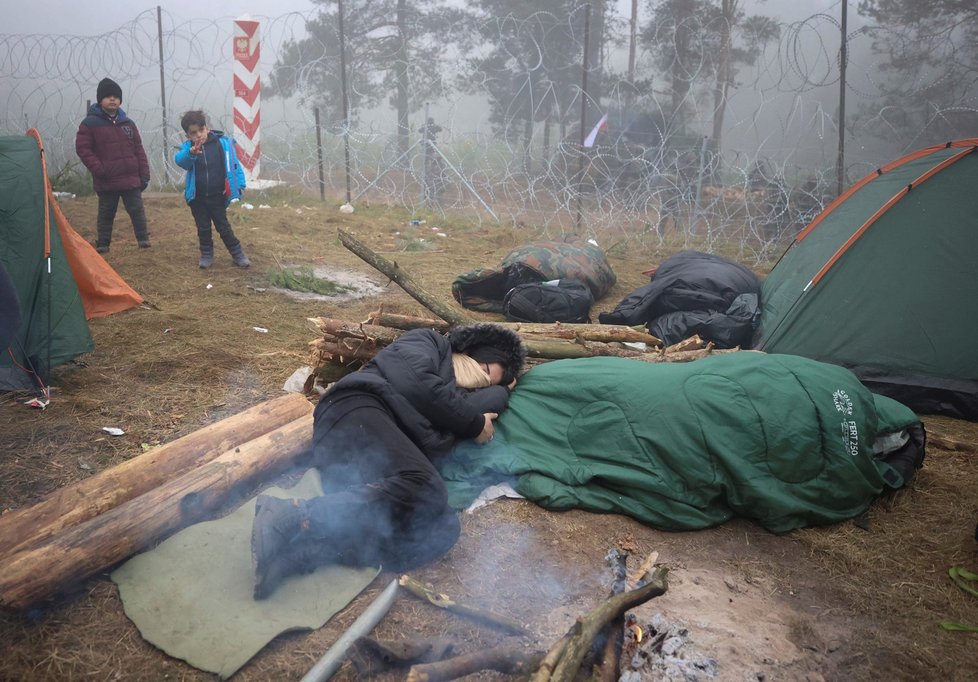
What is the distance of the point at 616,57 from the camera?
13672mm

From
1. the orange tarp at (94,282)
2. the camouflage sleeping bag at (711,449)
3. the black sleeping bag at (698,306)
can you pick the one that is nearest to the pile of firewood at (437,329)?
the black sleeping bag at (698,306)

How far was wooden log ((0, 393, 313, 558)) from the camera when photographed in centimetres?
271

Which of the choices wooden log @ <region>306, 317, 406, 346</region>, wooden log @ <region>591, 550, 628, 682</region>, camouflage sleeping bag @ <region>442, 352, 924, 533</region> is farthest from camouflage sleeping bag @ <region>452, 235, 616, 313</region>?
wooden log @ <region>591, 550, 628, 682</region>

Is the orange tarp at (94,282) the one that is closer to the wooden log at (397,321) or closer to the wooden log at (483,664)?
the wooden log at (397,321)

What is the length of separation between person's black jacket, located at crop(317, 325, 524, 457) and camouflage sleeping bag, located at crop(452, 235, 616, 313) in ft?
10.1

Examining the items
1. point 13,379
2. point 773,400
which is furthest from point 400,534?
point 13,379

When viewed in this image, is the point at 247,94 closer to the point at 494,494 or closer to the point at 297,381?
the point at 297,381

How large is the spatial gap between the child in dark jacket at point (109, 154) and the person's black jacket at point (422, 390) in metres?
5.58

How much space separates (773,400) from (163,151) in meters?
11.5

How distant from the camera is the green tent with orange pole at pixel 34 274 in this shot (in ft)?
13.9

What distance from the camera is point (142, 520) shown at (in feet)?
9.12

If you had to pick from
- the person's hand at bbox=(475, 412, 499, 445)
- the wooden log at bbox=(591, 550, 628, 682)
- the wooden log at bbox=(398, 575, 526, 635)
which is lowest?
the wooden log at bbox=(398, 575, 526, 635)

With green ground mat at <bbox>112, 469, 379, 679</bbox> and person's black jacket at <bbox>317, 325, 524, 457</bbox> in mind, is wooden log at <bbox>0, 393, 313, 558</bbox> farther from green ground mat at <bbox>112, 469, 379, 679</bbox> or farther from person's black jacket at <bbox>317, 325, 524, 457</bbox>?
person's black jacket at <bbox>317, 325, 524, 457</bbox>

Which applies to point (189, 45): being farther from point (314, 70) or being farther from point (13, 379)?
point (13, 379)
